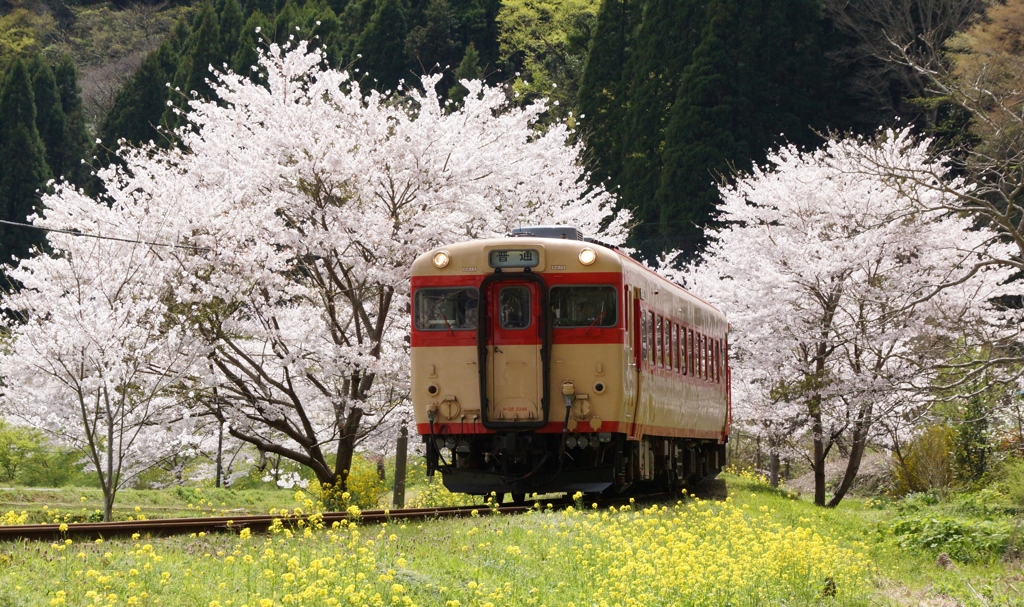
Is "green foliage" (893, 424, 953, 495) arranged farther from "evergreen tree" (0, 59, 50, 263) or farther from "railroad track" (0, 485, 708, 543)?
"evergreen tree" (0, 59, 50, 263)

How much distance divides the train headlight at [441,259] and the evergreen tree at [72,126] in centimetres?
3880

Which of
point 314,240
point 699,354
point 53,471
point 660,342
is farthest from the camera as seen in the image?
point 53,471

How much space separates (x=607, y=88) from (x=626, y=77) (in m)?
0.99

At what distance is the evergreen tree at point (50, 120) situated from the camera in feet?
156

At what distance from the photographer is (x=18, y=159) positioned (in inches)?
1740

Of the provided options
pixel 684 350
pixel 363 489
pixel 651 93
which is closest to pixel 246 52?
pixel 651 93

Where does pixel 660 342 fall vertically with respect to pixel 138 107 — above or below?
below

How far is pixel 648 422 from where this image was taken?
11.9m

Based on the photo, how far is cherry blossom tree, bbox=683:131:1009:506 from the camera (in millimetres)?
17359

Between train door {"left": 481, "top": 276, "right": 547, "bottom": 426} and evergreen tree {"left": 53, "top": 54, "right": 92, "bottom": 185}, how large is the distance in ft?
129

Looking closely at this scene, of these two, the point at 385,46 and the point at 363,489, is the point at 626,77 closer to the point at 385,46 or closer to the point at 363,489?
the point at 385,46

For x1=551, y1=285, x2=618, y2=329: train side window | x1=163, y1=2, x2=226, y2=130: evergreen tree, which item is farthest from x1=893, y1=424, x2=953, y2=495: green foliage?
x1=163, y1=2, x2=226, y2=130: evergreen tree

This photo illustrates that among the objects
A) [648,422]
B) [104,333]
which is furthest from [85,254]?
[648,422]

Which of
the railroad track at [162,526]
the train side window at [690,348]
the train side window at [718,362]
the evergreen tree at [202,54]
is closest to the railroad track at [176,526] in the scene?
the railroad track at [162,526]
